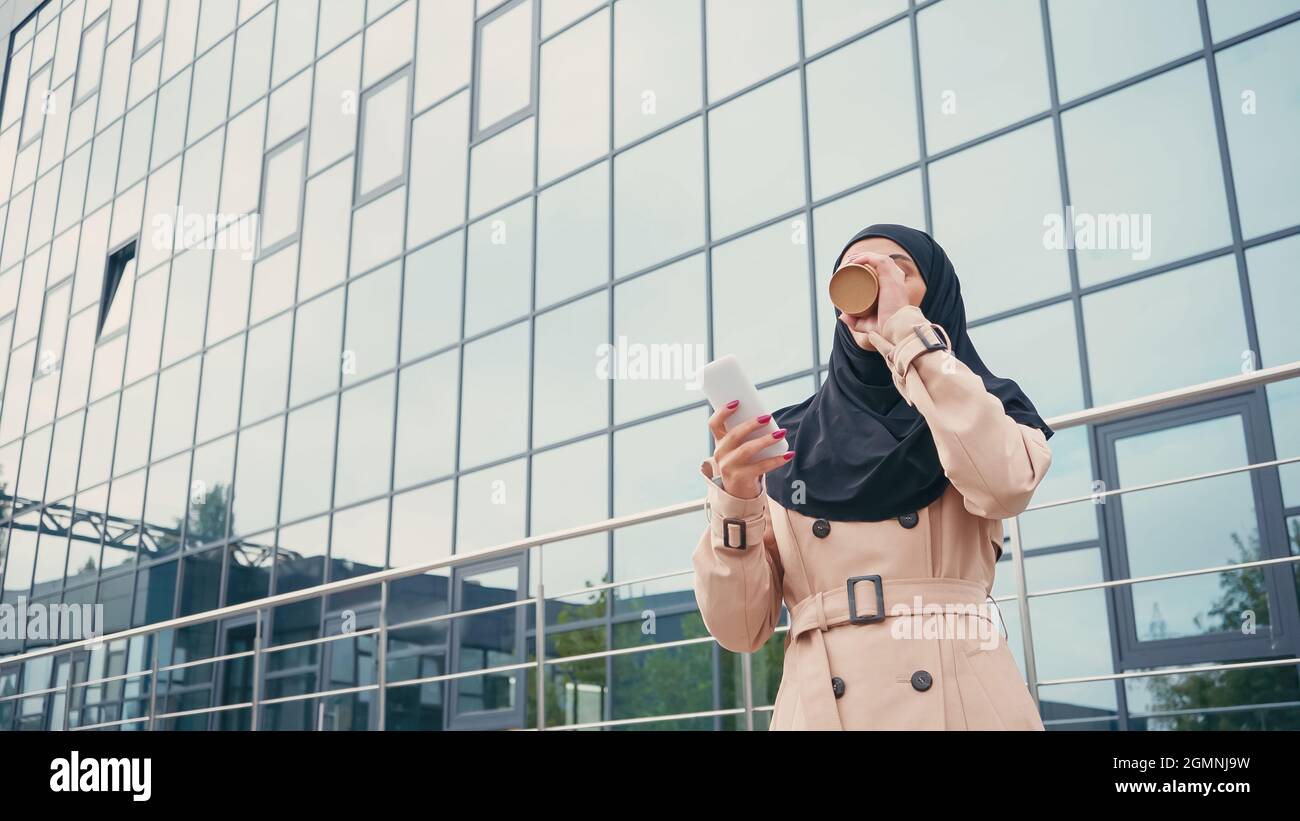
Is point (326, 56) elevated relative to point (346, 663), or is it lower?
elevated

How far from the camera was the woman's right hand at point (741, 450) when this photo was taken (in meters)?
1.85

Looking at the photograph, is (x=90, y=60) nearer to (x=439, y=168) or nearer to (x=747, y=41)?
(x=439, y=168)

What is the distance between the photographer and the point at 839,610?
1.90m

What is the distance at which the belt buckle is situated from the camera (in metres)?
1.85

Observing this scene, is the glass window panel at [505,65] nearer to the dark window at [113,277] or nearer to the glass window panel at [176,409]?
the glass window panel at [176,409]

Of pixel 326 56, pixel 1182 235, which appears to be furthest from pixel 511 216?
pixel 1182 235

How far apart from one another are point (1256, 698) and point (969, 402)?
5.53 meters

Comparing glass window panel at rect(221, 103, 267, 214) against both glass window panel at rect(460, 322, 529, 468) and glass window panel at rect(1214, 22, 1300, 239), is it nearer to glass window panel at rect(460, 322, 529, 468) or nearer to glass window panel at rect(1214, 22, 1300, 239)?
glass window panel at rect(460, 322, 529, 468)

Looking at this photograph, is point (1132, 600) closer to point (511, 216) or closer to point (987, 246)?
point (987, 246)

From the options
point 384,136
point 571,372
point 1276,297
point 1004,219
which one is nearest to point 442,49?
point 384,136

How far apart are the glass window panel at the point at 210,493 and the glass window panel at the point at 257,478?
150mm

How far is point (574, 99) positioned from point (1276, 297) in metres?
7.11

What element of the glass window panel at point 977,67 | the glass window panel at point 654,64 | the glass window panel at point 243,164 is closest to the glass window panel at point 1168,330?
the glass window panel at point 977,67
